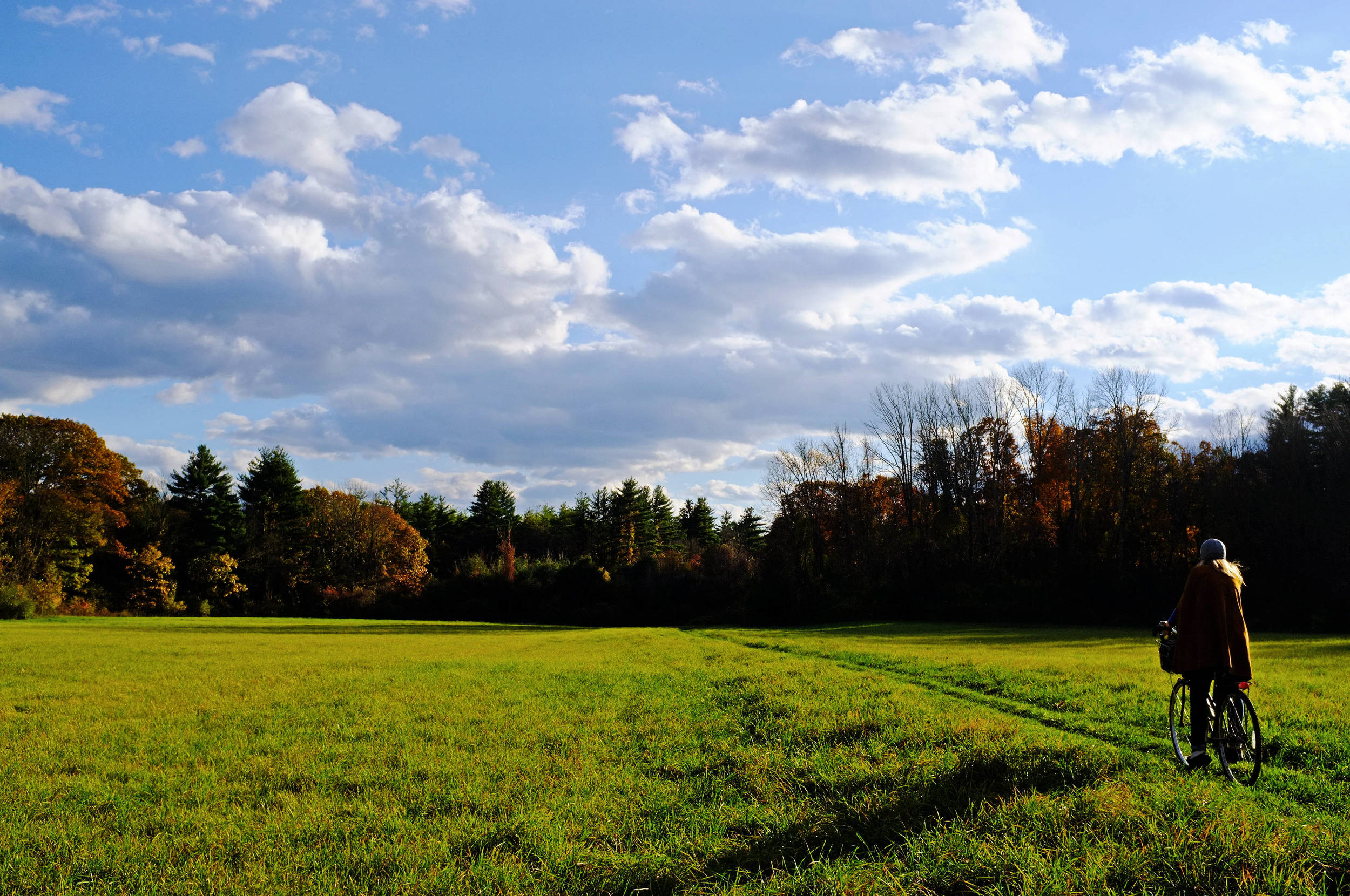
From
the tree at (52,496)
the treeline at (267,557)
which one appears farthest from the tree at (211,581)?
the tree at (52,496)

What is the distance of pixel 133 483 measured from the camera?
56312 millimetres

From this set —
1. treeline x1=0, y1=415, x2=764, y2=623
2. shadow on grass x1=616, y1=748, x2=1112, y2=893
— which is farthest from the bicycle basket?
treeline x1=0, y1=415, x2=764, y2=623

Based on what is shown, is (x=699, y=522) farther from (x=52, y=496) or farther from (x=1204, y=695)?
(x=1204, y=695)

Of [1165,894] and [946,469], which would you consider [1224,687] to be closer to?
[1165,894]

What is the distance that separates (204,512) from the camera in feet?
209

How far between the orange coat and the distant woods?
38827 mm

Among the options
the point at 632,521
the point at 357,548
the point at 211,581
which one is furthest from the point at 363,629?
the point at 632,521

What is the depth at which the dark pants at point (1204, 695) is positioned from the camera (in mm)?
7332

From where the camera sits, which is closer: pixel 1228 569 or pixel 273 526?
pixel 1228 569

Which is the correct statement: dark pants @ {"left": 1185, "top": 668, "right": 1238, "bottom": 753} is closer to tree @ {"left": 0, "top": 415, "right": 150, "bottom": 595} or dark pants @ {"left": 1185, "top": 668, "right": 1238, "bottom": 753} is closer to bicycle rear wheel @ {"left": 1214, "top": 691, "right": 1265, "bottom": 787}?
bicycle rear wheel @ {"left": 1214, "top": 691, "right": 1265, "bottom": 787}

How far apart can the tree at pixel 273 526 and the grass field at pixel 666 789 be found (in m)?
56.4

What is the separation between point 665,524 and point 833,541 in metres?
39.0

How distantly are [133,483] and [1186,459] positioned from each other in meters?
Answer: 72.4

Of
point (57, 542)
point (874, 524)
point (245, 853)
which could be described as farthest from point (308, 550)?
point (245, 853)
